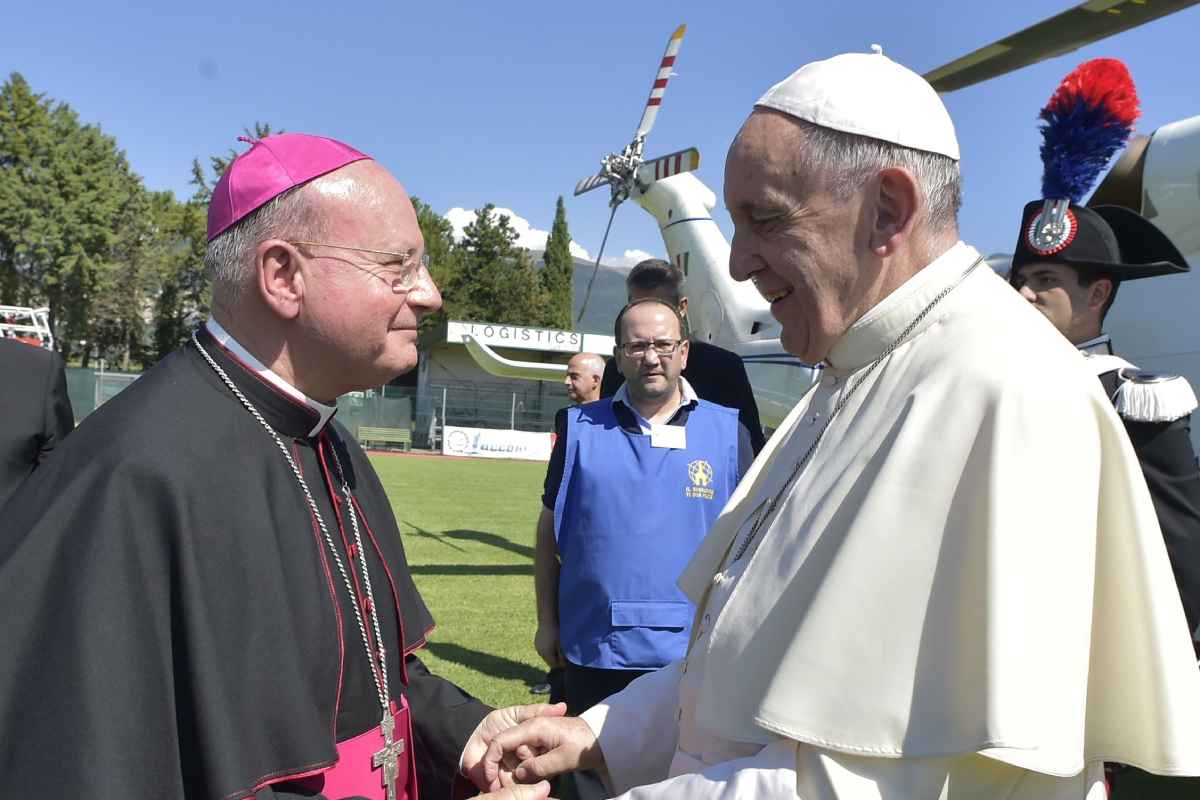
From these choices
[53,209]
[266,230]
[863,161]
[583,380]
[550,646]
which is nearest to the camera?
[863,161]

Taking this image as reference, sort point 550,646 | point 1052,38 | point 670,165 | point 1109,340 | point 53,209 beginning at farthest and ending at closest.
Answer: point 53,209, point 670,165, point 1052,38, point 550,646, point 1109,340

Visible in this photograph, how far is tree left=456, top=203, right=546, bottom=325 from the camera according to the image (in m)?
52.7

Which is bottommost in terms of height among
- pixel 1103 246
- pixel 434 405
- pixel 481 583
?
pixel 481 583

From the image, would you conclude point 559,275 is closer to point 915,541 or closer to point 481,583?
point 481,583

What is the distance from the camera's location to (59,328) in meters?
42.8

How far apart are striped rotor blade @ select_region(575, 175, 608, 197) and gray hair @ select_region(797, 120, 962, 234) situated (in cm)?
1443

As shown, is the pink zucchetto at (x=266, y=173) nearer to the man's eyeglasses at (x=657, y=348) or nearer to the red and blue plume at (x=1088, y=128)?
the man's eyeglasses at (x=657, y=348)

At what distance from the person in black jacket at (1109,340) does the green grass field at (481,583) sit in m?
2.32

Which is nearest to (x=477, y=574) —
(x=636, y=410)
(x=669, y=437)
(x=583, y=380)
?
(x=583, y=380)

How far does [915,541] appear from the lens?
1258mm

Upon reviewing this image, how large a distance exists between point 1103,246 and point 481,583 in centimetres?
697

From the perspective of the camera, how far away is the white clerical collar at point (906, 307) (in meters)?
1.50

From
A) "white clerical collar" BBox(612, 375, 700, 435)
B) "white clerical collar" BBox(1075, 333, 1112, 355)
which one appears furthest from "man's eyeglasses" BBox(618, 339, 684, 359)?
"white clerical collar" BBox(1075, 333, 1112, 355)

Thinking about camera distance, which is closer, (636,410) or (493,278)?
(636,410)
